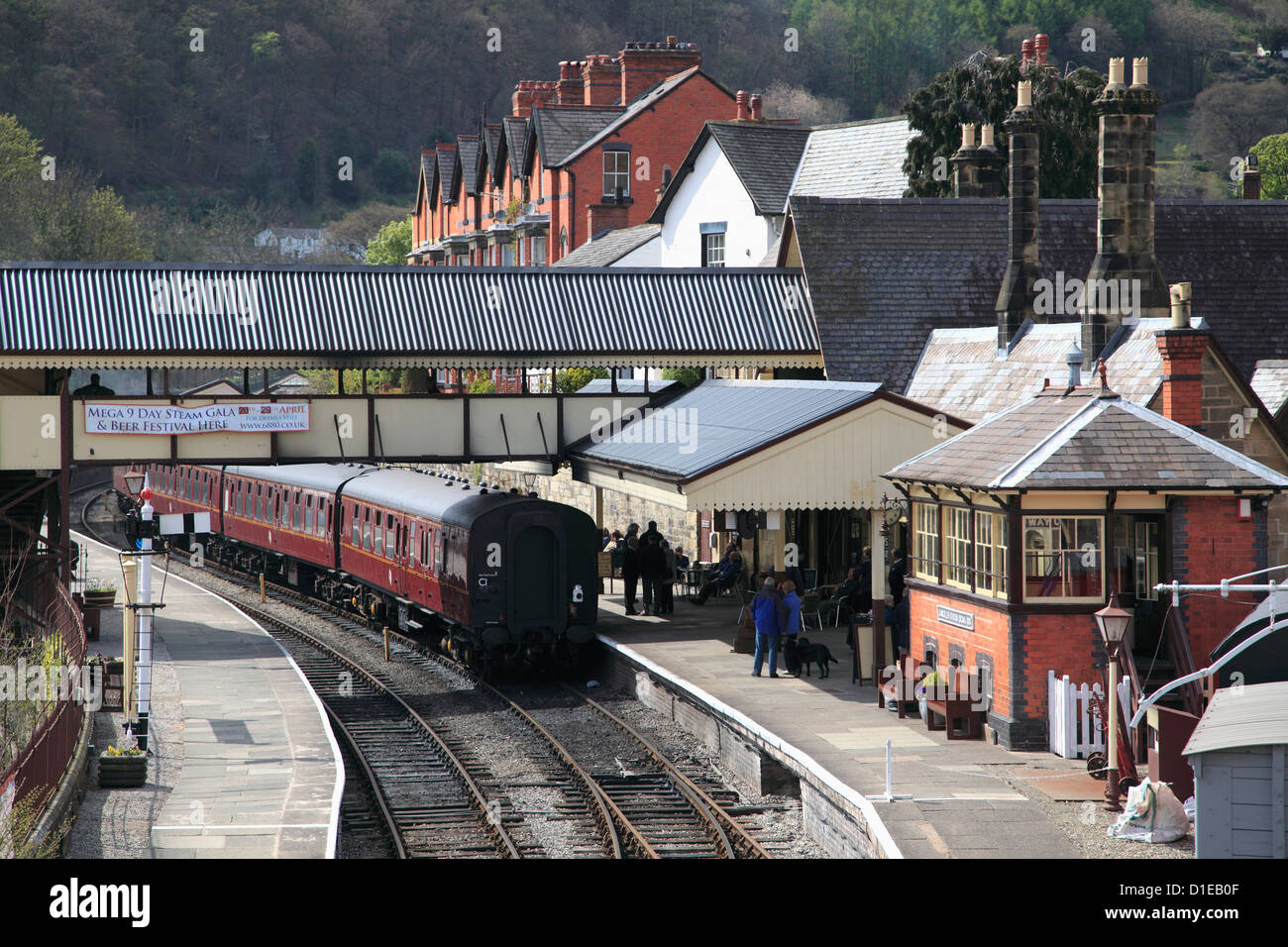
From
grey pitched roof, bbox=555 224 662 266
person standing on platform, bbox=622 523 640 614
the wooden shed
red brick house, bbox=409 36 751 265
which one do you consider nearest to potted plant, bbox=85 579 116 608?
person standing on platform, bbox=622 523 640 614

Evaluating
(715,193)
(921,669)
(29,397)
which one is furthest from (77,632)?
(715,193)

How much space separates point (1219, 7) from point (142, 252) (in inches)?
3369

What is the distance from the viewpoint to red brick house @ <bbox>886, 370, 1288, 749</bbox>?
17031 mm

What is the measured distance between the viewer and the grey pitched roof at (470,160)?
63281 mm

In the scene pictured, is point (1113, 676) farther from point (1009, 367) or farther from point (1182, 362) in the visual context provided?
point (1009, 367)

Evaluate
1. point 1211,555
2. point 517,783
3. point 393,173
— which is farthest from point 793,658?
point 393,173

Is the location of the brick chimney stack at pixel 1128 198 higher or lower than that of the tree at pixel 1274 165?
lower

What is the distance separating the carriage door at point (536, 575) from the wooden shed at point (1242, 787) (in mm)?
13488

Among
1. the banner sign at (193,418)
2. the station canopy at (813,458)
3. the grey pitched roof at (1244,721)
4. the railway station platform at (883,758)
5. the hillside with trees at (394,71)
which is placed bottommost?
the railway station platform at (883,758)

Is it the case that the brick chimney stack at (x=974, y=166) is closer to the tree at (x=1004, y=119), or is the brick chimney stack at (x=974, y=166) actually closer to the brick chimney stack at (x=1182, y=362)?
the tree at (x=1004, y=119)

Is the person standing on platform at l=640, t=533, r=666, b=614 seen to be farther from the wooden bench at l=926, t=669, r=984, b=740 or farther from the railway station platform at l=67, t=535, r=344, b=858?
the wooden bench at l=926, t=669, r=984, b=740

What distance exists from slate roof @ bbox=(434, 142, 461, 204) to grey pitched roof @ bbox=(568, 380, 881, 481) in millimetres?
38444

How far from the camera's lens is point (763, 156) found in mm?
42156

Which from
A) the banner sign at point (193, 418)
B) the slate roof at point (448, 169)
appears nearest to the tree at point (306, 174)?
the slate roof at point (448, 169)
